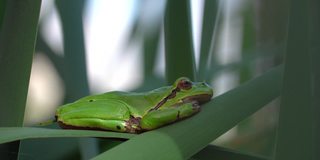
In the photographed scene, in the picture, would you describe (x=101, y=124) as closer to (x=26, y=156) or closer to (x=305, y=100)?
(x=26, y=156)

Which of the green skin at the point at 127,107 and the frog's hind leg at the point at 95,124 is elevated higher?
the green skin at the point at 127,107

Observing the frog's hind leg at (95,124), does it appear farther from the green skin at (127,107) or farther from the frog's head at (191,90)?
the frog's head at (191,90)

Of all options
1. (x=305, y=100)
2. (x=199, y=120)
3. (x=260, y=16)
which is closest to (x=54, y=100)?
(x=199, y=120)

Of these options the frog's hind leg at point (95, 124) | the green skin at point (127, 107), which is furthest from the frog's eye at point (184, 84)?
the frog's hind leg at point (95, 124)

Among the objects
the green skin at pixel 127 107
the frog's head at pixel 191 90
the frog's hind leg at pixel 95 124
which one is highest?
the frog's head at pixel 191 90

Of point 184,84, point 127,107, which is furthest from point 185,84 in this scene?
point 127,107

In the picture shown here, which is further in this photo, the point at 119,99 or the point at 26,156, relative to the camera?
the point at 119,99

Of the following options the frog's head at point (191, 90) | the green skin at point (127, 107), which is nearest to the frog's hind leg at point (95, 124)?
the green skin at point (127, 107)

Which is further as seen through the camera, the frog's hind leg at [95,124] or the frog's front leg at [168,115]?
the frog's hind leg at [95,124]
